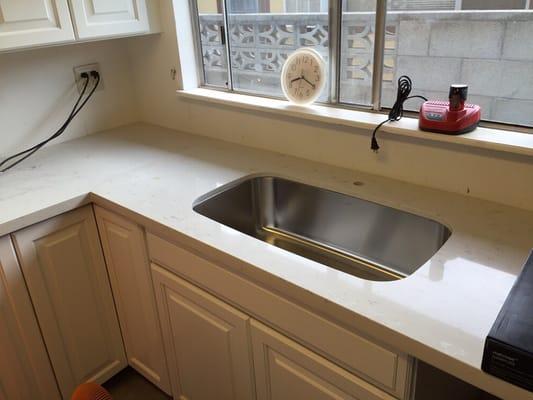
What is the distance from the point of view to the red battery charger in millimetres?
1253

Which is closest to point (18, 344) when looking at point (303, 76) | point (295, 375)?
point (295, 375)

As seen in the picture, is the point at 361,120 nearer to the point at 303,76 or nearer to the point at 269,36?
the point at 303,76

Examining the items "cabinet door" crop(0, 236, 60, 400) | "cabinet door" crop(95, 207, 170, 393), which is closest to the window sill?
"cabinet door" crop(95, 207, 170, 393)

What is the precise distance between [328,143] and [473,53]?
1.70 feet

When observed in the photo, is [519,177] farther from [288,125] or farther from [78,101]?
[78,101]

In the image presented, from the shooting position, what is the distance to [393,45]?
1.45 meters

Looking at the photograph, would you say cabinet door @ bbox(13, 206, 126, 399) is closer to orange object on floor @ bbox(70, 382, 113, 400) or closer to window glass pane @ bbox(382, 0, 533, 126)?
orange object on floor @ bbox(70, 382, 113, 400)

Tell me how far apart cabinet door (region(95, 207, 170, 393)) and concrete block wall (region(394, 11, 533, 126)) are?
1005mm

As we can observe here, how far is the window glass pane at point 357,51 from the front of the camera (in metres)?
1.47

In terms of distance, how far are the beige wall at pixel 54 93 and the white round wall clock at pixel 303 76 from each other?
2.96 feet

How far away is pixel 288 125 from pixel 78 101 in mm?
965

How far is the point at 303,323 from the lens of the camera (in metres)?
1.03

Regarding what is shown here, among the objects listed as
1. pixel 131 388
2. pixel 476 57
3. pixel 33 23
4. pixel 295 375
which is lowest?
pixel 131 388

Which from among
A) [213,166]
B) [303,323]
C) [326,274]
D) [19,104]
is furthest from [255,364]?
[19,104]
